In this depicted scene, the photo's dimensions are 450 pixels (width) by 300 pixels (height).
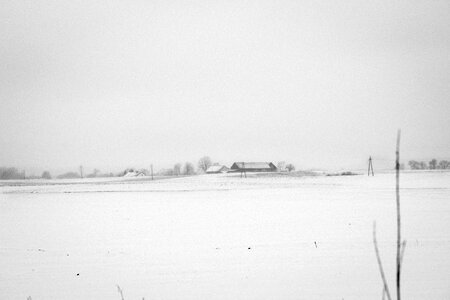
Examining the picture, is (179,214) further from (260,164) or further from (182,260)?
(260,164)

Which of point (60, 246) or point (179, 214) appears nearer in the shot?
point (60, 246)

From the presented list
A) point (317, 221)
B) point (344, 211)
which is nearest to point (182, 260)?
point (317, 221)

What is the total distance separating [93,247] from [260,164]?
11952 cm

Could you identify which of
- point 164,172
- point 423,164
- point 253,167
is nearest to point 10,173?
point 164,172

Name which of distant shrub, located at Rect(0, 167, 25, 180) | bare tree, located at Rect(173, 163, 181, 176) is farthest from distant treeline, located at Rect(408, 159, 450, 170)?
distant shrub, located at Rect(0, 167, 25, 180)

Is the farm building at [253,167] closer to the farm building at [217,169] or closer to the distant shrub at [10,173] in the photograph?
the farm building at [217,169]

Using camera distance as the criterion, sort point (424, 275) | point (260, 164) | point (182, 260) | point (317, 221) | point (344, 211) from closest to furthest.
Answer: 1. point (424, 275)
2. point (182, 260)
3. point (317, 221)
4. point (344, 211)
5. point (260, 164)

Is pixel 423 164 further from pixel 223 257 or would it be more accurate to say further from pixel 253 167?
pixel 223 257

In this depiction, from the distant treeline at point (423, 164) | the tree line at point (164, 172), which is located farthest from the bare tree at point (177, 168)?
the distant treeline at point (423, 164)

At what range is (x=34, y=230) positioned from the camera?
55.5 feet

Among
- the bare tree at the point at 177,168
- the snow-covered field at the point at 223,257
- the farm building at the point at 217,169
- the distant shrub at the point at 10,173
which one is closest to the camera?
the snow-covered field at the point at 223,257

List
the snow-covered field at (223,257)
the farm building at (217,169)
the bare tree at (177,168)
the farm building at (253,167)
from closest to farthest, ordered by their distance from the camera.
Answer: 1. the snow-covered field at (223,257)
2. the farm building at (253,167)
3. the farm building at (217,169)
4. the bare tree at (177,168)

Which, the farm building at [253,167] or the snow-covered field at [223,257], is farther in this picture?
the farm building at [253,167]

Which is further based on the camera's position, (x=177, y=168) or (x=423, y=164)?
(x=177, y=168)
